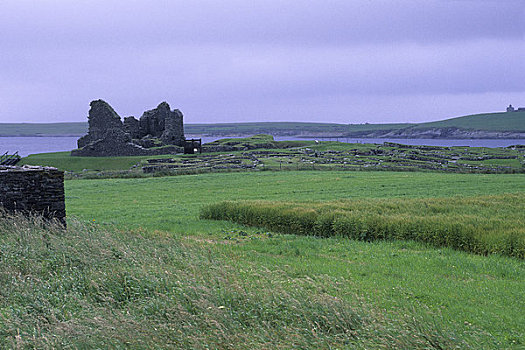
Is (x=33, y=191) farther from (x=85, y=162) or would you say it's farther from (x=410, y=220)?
(x=85, y=162)

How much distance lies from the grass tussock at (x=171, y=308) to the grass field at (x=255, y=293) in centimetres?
3

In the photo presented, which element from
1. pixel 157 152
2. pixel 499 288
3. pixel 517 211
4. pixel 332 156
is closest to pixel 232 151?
pixel 157 152

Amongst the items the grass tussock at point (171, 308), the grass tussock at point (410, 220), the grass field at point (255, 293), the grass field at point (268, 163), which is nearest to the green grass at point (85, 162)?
the grass field at point (268, 163)

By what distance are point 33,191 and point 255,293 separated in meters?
9.63

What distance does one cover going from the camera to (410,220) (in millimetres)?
13930

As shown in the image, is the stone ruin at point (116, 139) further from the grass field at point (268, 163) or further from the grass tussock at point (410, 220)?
the grass tussock at point (410, 220)

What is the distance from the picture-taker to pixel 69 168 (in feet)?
181

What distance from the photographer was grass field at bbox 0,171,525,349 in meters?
6.21

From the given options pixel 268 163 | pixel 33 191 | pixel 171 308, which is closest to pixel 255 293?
pixel 171 308

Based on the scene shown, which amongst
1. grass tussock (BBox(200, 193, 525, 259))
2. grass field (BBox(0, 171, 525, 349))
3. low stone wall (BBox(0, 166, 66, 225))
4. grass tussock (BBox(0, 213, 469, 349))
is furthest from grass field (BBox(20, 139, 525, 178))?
grass tussock (BBox(0, 213, 469, 349))

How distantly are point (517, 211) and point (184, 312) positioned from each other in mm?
13652

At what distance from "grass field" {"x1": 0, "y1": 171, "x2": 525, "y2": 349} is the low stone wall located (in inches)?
36.4

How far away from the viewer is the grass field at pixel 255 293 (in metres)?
6.21

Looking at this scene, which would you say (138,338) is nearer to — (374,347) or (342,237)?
(374,347)
